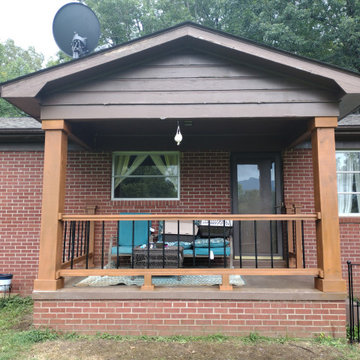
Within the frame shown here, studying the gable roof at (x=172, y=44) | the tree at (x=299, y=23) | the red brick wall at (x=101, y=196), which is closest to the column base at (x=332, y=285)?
the red brick wall at (x=101, y=196)

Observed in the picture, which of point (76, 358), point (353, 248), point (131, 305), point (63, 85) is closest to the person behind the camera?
point (76, 358)

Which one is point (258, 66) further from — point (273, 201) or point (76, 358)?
point (76, 358)

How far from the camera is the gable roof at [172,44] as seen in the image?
355 cm

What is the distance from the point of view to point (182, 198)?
17.4ft

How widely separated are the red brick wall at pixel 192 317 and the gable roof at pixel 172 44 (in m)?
2.53

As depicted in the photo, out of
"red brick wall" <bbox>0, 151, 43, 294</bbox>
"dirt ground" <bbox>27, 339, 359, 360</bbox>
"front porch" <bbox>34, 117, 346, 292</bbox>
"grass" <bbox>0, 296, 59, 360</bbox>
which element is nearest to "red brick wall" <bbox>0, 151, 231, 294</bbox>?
"red brick wall" <bbox>0, 151, 43, 294</bbox>

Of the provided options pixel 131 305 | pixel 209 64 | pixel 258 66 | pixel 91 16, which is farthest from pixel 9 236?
pixel 258 66

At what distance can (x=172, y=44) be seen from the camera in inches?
150

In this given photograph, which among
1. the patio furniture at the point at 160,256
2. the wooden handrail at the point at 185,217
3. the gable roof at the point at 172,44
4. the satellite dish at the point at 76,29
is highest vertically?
the satellite dish at the point at 76,29

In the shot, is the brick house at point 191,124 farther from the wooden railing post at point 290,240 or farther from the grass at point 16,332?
the wooden railing post at point 290,240

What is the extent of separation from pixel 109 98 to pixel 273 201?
3310 millimetres

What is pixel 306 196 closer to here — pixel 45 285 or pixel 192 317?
pixel 192 317

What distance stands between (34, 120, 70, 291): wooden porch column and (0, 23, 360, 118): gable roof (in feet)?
1.58

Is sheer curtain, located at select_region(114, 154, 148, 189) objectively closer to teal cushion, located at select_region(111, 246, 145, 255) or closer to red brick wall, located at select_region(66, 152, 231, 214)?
red brick wall, located at select_region(66, 152, 231, 214)
